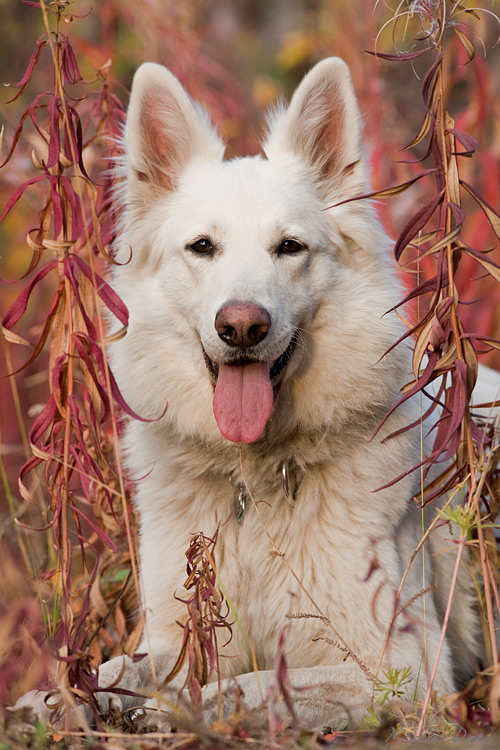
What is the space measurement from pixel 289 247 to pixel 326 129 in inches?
Answer: 26.9

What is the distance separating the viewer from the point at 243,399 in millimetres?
3000

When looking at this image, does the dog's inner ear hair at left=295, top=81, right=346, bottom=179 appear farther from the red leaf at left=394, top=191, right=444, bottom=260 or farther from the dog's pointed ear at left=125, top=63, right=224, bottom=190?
the red leaf at left=394, top=191, right=444, bottom=260

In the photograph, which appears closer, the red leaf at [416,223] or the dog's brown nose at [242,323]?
the red leaf at [416,223]

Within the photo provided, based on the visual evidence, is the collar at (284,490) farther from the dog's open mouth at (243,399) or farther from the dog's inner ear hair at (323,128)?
the dog's inner ear hair at (323,128)

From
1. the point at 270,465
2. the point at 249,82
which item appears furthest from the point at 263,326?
the point at 249,82

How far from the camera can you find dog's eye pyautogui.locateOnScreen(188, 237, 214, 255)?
10.6ft

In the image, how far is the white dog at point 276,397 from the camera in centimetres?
294

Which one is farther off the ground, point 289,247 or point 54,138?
point 54,138

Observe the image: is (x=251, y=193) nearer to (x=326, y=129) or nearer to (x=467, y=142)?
(x=326, y=129)

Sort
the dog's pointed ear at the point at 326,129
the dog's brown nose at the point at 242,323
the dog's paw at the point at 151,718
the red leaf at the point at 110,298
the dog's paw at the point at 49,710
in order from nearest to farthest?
the dog's paw at the point at 49,710 < the dog's paw at the point at 151,718 < the red leaf at the point at 110,298 < the dog's brown nose at the point at 242,323 < the dog's pointed ear at the point at 326,129

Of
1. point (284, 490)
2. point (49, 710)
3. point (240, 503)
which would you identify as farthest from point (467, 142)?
point (49, 710)

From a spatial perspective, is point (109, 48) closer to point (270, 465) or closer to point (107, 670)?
point (270, 465)

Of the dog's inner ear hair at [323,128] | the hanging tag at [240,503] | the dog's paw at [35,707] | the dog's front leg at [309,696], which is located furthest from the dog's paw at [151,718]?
the dog's inner ear hair at [323,128]

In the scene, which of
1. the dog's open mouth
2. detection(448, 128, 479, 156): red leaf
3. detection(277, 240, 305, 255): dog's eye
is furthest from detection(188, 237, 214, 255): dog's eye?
detection(448, 128, 479, 156): red leaf
